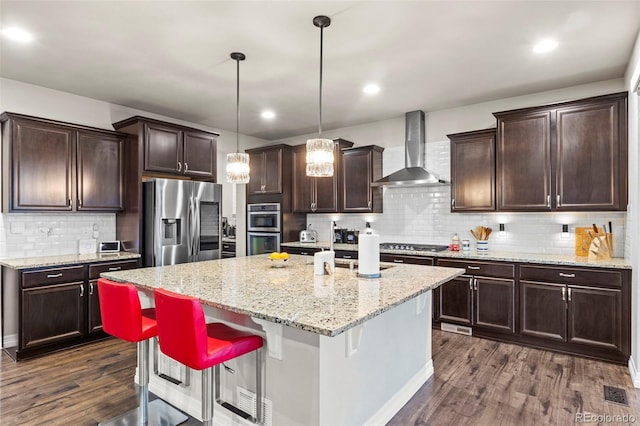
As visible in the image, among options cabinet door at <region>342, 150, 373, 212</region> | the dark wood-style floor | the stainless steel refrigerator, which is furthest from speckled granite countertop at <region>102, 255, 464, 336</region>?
cabinet door at <region>342, 150, 373, 212</region>

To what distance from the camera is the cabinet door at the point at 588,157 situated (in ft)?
11.1

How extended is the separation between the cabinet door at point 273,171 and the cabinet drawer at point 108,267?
7.47 ft

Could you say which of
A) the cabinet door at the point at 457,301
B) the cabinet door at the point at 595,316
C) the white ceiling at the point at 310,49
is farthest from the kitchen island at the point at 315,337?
the white ceiling at the point at 310,49

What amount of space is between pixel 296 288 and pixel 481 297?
2.62 meters

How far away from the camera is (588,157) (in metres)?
3.50

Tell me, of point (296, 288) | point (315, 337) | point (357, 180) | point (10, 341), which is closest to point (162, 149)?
point (10, 341)

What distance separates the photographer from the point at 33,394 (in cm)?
268

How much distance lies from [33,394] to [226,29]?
3089 millimetres

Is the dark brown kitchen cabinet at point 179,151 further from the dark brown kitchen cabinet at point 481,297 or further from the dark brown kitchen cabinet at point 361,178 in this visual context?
the dark brown kitchen cabinet at point 481,297

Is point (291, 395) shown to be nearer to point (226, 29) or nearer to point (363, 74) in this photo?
point (226, 29)

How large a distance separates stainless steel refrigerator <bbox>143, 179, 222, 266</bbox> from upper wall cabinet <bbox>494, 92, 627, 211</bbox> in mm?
3480

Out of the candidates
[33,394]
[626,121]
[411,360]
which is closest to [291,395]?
[411,360]

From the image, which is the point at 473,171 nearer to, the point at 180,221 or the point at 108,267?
the point at 180,221

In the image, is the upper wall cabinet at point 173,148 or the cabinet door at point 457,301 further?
the upper wall cabinet at point 173,148
